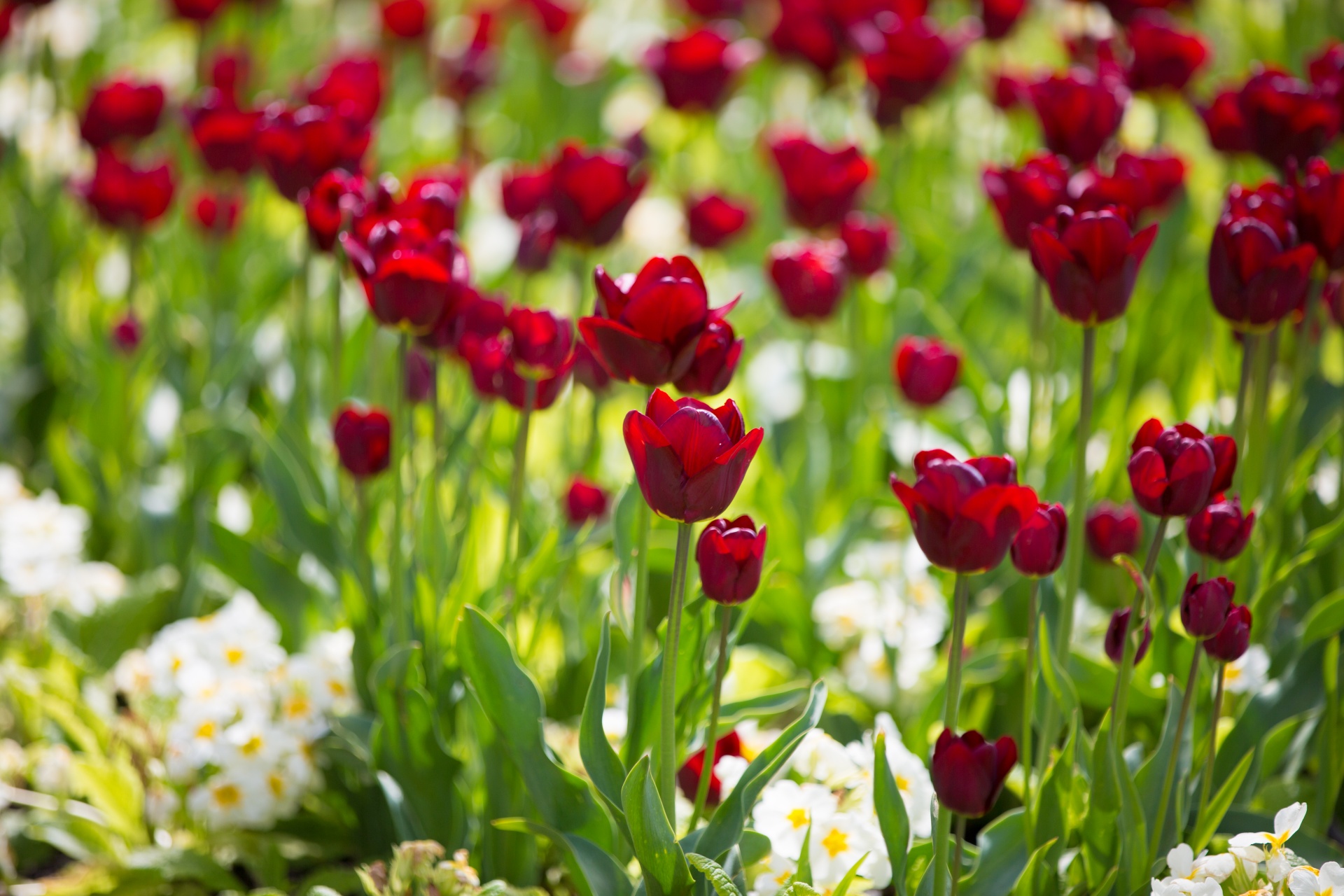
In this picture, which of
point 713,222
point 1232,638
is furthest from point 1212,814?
point 713,222

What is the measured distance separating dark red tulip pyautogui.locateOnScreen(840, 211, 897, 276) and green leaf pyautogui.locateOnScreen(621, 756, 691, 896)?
1295 mm

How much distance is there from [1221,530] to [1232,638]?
0.11 m

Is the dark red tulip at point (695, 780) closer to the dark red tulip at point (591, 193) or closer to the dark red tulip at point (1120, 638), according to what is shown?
the dark red tulip at point (1120, 638)

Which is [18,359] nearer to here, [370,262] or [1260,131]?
[370,262]

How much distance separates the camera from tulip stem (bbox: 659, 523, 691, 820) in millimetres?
1150

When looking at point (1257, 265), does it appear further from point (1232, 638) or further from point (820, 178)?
point (820, 178)

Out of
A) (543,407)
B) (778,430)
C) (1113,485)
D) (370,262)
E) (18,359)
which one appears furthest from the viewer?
(18,359)

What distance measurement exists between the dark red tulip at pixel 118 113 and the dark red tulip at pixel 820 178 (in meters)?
1.33

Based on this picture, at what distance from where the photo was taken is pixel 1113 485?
220 centimetres

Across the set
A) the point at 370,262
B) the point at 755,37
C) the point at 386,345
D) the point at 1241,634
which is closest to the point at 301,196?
the point at 370,262

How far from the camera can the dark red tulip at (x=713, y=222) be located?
8.22 feet

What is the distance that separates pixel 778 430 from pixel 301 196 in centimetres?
118

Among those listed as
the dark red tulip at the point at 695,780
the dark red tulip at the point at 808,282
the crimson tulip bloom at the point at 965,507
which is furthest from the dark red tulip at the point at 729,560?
the dark red tulip at the point at 808,282

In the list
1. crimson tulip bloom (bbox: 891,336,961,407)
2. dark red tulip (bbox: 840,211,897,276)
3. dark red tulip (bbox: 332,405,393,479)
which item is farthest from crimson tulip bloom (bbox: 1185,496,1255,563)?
dark red tulip (bbox: 840,211,897,276)
